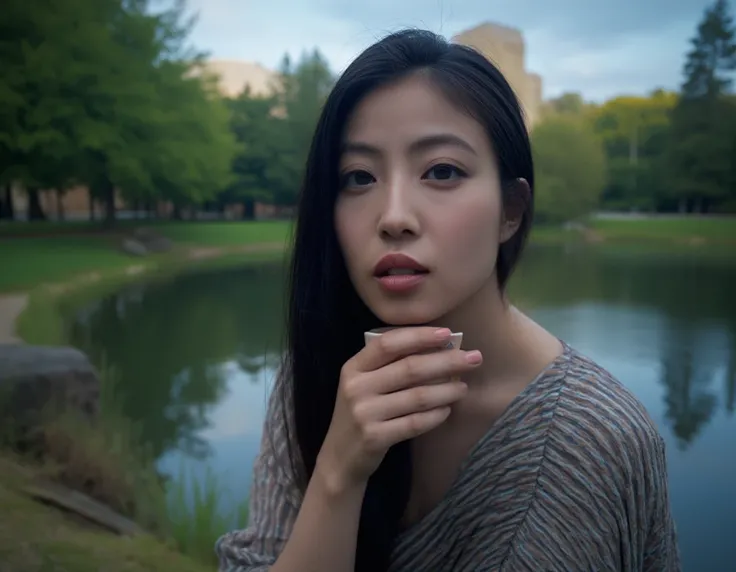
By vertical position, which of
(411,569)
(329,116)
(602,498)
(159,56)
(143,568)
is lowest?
(143,568)

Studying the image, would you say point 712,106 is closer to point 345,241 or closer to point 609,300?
point 609,300

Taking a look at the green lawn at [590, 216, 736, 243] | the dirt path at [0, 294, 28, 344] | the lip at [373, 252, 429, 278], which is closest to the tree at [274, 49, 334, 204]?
the dirt path at [0, 294, 28, 344]

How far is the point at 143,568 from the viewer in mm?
1435

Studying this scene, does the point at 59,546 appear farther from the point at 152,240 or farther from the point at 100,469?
the point at 152,240

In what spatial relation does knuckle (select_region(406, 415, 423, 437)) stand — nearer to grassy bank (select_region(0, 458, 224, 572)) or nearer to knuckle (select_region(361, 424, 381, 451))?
knuckle (select_region(361, 424, 381, 451))

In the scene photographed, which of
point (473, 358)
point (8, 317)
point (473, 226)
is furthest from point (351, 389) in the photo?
point (8, 317)

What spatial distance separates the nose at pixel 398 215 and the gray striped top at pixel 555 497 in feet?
0.88

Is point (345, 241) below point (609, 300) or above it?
above

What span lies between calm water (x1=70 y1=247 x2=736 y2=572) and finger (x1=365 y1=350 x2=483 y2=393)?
0.68m

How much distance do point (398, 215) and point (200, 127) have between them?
3.58 meters

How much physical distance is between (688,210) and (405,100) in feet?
10.6

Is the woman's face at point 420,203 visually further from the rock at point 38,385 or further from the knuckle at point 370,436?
the rock at point 38,385

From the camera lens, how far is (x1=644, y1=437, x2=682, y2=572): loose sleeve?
715 mm

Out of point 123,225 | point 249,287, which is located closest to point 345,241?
point 123,225
